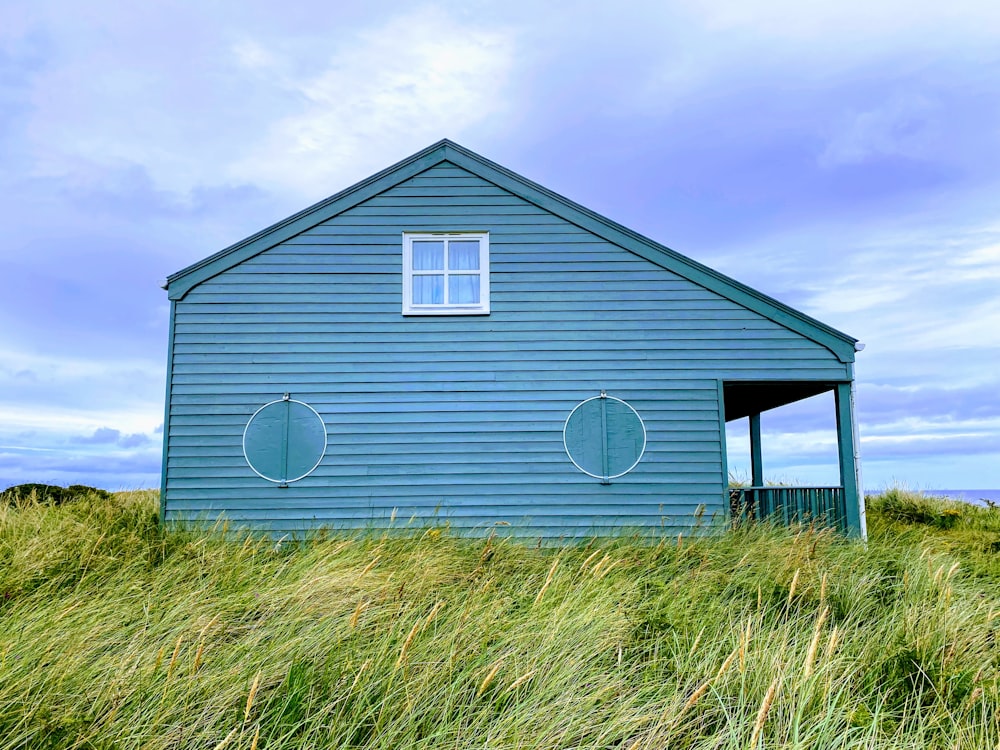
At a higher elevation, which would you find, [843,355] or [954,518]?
[843,355]

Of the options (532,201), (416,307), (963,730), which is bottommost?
(963,730)

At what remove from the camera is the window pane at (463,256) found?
35.0 ft

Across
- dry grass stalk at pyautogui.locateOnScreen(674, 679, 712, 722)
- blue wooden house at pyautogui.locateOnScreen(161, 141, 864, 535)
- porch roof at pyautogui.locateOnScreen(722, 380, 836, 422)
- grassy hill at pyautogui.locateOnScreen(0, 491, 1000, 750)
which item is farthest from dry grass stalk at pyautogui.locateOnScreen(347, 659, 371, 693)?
porch roof at pyautogui.locateOnScreen(722, 380, 836, 422)

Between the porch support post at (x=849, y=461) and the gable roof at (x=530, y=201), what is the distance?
0.58 m

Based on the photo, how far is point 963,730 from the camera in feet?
11.7

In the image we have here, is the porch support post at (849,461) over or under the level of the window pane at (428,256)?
under

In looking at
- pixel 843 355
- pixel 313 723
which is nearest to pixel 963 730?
pixel 313 723

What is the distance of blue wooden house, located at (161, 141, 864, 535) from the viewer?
10086 millimetres

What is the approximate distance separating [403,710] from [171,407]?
8021 millimetres

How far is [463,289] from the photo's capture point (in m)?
10.6

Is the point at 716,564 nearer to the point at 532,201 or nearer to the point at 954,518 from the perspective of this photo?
the point at 532,201

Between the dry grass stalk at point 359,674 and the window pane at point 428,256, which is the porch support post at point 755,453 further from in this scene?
the dry grass stalk at point 359,674

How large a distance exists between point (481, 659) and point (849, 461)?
8.35m

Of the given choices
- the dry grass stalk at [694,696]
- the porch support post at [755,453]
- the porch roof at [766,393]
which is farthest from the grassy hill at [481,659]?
the porch support post at [755,453]
